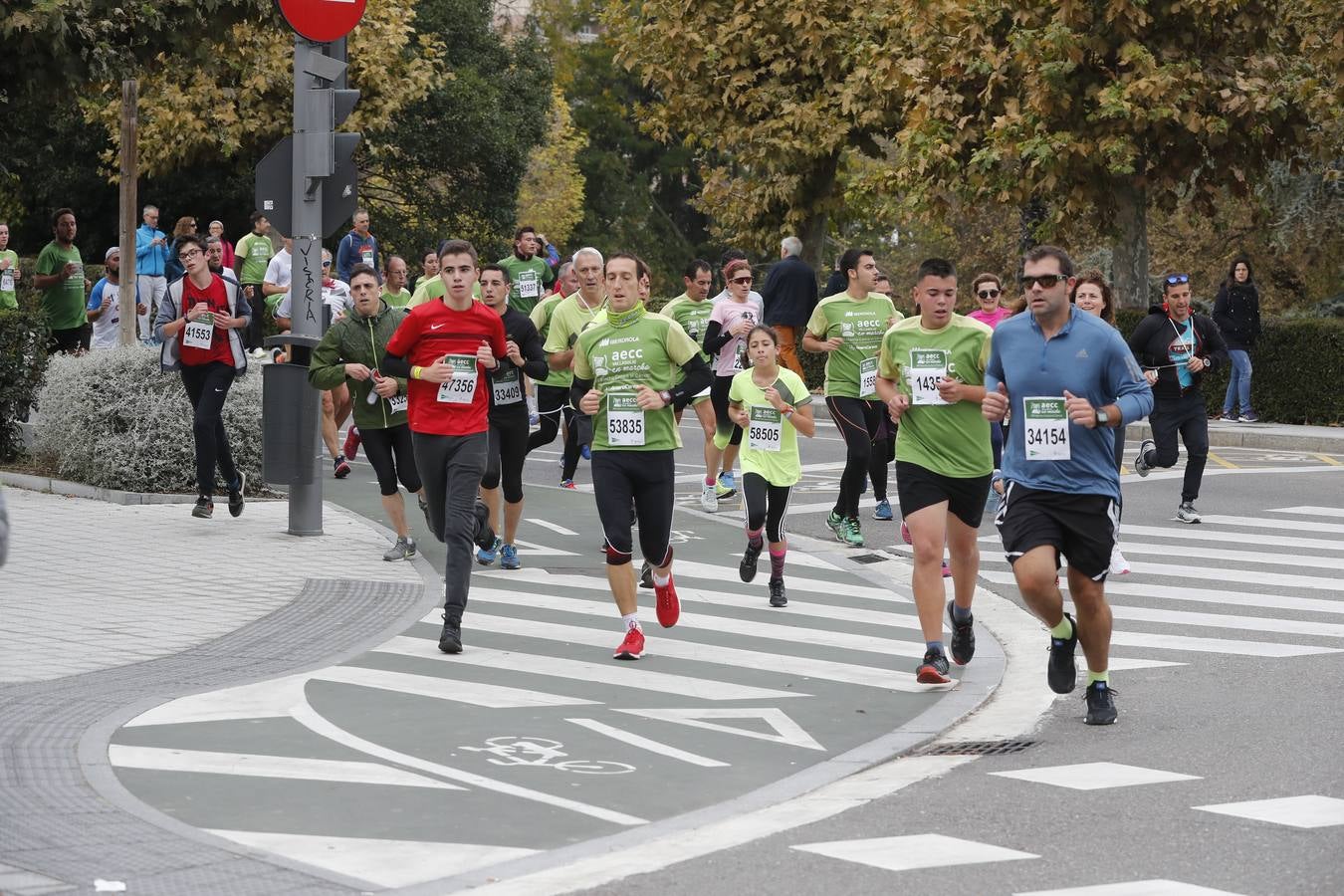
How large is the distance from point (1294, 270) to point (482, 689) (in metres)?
32.3

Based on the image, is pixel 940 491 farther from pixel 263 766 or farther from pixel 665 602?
pixel 263 766

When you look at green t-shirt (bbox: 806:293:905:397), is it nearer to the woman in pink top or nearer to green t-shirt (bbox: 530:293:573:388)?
the woman in pink top

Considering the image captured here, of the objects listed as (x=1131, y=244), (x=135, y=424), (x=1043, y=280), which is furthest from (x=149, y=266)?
(x=1043, y=280)

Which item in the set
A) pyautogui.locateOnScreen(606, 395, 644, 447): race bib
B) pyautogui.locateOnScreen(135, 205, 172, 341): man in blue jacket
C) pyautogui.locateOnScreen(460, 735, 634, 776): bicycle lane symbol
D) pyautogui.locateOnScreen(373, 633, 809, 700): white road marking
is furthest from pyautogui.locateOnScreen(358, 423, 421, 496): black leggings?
pyautogui.locateOnScreen(135, 205, 172, 341): man in blue jacket

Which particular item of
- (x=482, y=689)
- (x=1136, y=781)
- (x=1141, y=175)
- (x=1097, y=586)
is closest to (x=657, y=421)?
(x=482, y=689)

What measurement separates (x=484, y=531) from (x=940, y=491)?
4.36 meters

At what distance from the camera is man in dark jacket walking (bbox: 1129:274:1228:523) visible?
15.4 meters

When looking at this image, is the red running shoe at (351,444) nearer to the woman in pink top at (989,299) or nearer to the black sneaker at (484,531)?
the black sneaker at (484,531)

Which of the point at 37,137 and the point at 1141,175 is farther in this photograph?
the point at 37,137

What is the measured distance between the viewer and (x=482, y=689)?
9.02m

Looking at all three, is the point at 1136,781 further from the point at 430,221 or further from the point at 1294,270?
the point at 430,221

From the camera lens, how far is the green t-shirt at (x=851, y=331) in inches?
556

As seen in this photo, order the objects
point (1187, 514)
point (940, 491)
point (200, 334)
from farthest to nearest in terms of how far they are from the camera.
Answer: point (1187, 514) → point (200, 334) → point (940, 491)

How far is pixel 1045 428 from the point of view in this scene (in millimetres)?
8352
